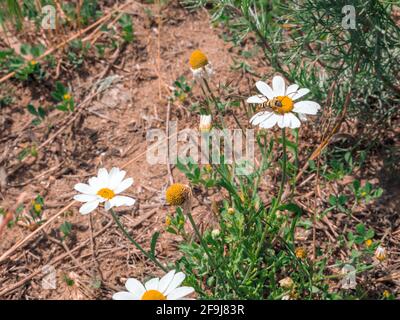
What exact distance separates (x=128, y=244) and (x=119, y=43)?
1295 mm

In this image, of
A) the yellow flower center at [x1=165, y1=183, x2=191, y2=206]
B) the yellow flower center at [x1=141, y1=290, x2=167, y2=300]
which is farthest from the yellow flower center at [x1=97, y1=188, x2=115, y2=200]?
the yellow flower center at [x1=141, y1=290, x2=167, y2=300]

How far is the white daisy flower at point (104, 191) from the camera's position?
168 cm

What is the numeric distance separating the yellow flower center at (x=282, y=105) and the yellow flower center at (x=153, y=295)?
675mm

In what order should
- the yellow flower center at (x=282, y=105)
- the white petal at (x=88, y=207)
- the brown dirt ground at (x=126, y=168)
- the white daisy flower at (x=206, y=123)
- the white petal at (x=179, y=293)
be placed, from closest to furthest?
the white petal at (x=179, y=293)
the white petal at (x=88, y=207)
the yellow flower center at (x=282, y=105)
the white daisy flower at (x=206, y=123)
the brown dirt ground at (x=126, y=168)

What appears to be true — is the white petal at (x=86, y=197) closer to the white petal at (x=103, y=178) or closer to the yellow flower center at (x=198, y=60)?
the white petal at (x=103, y=178)

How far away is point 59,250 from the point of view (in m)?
2.32

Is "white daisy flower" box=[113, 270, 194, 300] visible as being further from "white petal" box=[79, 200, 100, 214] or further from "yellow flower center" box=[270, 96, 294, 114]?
"yellow flower center" box=[270, 96, 294, 114]

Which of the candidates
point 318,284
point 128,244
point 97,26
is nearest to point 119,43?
point 97,26

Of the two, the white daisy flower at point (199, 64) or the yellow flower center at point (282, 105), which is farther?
the white daisy flower at point (199, 64)

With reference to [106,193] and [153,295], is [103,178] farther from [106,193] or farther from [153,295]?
[153,295]

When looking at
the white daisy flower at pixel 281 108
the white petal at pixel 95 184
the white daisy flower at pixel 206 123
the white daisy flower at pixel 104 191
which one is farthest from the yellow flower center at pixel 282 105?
the white petal at pixel 95 184

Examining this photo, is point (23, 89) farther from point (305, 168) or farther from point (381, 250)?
point (381, 250)

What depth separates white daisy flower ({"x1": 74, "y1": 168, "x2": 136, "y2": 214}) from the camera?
1678mm
